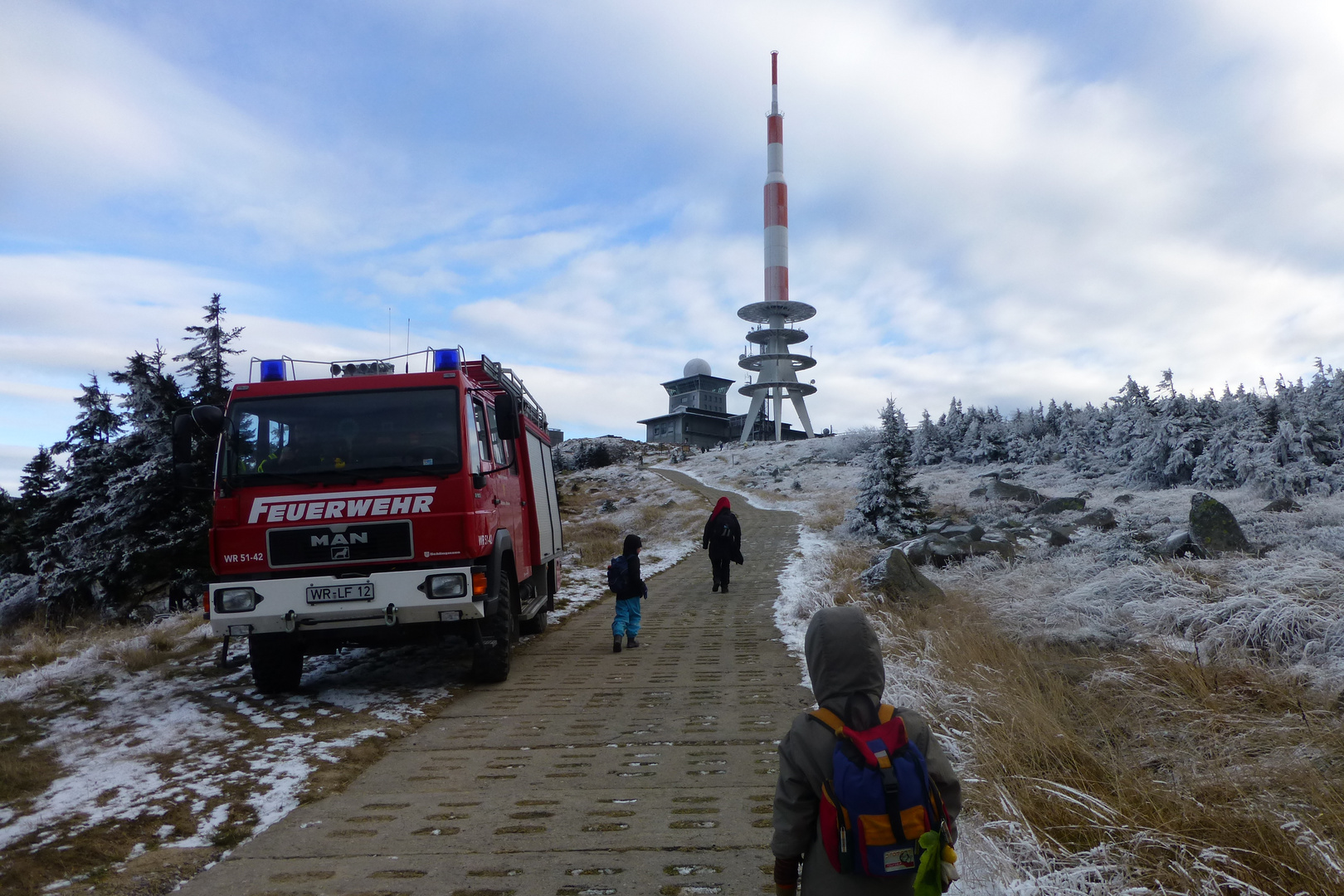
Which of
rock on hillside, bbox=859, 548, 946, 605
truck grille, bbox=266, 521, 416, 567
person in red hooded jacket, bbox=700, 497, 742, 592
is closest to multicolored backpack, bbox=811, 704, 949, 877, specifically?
truck grille, bbox=266, 521, 416, 567

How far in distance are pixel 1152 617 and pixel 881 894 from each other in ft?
23.0

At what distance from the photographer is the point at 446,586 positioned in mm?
7266

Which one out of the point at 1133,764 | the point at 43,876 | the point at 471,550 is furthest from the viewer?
the point at 471,550

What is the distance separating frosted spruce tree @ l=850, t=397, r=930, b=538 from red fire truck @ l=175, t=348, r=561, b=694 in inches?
659

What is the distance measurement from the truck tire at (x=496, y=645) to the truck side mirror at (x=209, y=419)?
3.00 metres

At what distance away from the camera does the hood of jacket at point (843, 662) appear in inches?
98.9

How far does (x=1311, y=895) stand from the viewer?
2725 millimetres

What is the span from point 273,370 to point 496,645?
3.48 meters

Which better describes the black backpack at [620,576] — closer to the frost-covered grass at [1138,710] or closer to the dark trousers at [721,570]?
the frost-covered grass at [1138,710]

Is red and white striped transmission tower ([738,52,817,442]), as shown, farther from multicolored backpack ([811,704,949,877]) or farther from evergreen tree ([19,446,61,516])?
multicolored backpack ([811,704,949,877])

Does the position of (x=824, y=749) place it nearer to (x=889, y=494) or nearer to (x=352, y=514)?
(x=352, y=514)

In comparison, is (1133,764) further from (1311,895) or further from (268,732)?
(268,732)

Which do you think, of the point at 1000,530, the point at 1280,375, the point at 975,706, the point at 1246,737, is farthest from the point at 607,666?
the point at 1280,375

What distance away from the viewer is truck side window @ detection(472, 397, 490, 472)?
7.93 m
